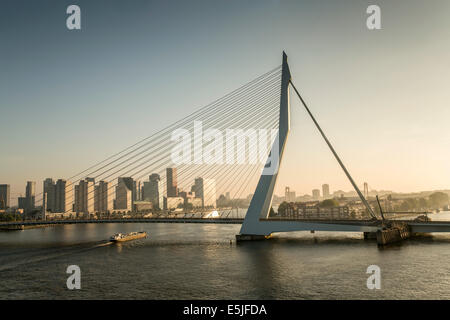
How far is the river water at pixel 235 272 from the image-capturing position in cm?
1641

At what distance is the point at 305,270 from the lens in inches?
824

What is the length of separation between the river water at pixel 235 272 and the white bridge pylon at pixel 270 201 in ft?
8.46

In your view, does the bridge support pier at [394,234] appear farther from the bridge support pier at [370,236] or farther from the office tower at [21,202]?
the office tower at [21,202]

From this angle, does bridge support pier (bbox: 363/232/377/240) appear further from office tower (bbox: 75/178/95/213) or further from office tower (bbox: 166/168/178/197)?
office tower (bbox: 166/168/178/197)

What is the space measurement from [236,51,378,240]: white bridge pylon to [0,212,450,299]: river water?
2577 mm

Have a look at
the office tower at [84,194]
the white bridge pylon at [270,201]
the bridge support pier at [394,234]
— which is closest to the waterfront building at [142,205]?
the office tower at [84,194]

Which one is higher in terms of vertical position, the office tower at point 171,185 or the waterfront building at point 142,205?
the office tower at point 171,185

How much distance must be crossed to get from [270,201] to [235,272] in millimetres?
14403

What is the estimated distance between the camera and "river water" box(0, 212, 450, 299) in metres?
16.4

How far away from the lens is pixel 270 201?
34438 mm

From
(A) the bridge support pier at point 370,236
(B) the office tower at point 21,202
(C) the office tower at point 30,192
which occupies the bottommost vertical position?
(A) the bridge support pier at point 370,236

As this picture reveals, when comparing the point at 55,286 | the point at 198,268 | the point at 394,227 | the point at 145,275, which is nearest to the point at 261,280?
the point at 198,268

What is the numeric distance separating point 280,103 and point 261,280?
67.7 ft
